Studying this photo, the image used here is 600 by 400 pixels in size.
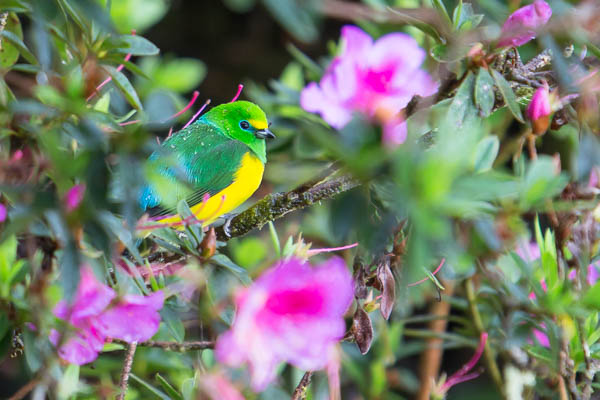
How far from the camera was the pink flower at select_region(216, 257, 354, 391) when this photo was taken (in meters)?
0.61

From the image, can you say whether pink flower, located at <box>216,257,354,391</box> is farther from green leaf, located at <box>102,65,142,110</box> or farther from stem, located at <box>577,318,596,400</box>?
stem, located at <box>577,318,596,400</box>

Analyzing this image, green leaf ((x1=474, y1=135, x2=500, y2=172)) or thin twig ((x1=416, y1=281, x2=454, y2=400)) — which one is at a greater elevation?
green leaf ((x1=474, y1=135, x2=500, y2=172))

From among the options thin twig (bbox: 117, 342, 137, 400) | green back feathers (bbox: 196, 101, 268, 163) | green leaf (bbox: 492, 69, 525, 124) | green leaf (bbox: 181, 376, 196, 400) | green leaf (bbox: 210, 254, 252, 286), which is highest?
green leaf (bbox: 492, 69, 525, 124)

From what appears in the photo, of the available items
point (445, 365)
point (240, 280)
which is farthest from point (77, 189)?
point (445, 365)

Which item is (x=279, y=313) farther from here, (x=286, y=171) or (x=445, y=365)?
(x=445, y=365)

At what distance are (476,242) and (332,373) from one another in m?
0.42

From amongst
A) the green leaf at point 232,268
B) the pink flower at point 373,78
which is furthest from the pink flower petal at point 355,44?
the green leaf at point 232,268

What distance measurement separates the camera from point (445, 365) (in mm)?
2418

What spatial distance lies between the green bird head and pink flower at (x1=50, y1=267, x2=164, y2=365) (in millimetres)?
928

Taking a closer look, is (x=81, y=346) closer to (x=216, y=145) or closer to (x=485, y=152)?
(x=485, y=152)

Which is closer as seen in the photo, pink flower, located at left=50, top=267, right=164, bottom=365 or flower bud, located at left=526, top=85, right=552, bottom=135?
pink flower, located at left=50, top=267, right=164, bottom=365

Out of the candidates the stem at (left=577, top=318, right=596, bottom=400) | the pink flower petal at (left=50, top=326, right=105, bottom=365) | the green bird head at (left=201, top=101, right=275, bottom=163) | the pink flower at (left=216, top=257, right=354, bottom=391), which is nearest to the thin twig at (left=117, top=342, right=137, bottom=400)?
the pink flower petal at (left=50, top=326, right=105, bottom=365)

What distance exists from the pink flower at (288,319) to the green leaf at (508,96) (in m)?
0.37

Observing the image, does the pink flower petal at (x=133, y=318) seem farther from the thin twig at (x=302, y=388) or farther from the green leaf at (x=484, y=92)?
A: the green leaf at (x=484, y=92)
